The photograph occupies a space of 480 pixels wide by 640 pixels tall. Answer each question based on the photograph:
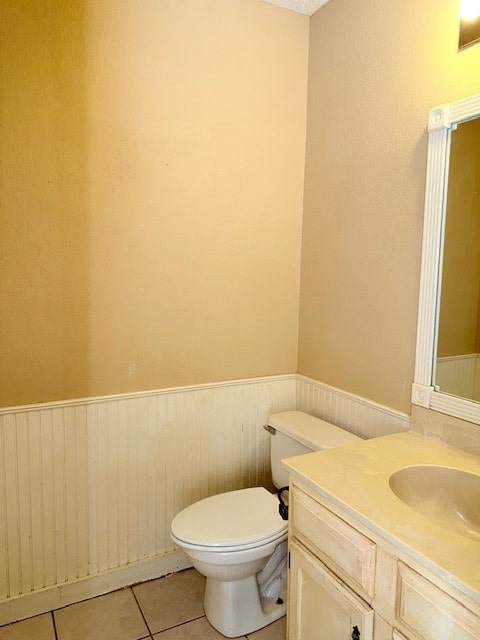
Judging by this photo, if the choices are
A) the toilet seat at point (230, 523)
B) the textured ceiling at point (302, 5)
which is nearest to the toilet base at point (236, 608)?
the toilet seat at point (230, 523)

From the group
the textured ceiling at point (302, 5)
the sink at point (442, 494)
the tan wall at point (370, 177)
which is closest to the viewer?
the sink at point (442, 494)

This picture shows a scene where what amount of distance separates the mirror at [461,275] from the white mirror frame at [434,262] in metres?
0.02

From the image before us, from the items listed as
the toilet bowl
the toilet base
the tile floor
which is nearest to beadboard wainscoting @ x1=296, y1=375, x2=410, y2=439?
the toilet bowl

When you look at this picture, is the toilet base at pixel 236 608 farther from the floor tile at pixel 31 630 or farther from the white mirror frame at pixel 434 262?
the white mirror frame at pixel 434 262

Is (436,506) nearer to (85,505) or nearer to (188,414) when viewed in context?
(188,414)

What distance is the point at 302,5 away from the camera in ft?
6.59

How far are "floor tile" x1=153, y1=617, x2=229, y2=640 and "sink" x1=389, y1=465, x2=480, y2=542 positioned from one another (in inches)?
39.4

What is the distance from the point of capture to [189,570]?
209 cm

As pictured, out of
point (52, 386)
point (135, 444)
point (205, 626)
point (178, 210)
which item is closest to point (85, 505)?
point (135, 444)

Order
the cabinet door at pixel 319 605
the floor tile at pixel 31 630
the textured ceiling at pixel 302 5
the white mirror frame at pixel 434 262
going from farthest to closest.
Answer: the textured ceiling at pixel 302 5 → the floor tile at pixel 31 630 → the white mirror frame at pixel 434 262 → the cabinet door at pixel 319 605

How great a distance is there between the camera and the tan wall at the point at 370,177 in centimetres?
156

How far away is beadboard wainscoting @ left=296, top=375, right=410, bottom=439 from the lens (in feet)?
5.70

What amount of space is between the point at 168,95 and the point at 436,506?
5.91 ft

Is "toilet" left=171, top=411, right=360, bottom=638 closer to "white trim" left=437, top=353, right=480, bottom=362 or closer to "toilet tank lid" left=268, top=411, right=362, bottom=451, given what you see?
"toilet tank lid" left=268, top=411, right=362, bottom=451
